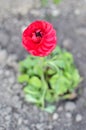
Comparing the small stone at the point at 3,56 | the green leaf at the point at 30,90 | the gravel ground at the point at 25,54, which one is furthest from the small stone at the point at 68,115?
the small stone at the point at 3,56

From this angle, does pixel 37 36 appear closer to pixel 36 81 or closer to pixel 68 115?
pixel 36 81

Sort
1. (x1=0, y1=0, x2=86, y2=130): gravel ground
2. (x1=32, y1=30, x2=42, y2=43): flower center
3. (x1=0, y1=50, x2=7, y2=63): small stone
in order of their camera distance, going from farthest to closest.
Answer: (x1=0, y1=50, x2=7, y2=63): small stone
(x1=0, y1=0, x2=86, y2=130): gravel ground
(x1=32, y1=30, x2=42, y2=43): flower center

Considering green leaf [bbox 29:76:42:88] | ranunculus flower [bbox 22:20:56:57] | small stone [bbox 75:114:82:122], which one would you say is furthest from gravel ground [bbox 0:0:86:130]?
ranunculus flower [bbox 22:20:56:57]

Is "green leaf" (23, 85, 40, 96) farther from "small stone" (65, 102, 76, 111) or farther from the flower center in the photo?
the flower center

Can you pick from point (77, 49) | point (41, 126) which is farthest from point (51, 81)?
point (77, 49)

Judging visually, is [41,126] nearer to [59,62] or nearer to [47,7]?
[59,62]
